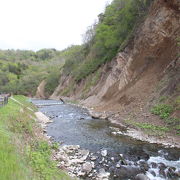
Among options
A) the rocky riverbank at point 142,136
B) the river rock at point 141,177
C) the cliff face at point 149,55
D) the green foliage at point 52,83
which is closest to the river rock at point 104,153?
the river rock at point 141,177

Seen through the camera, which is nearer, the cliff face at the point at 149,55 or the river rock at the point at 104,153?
the river rock at the point at 104,153

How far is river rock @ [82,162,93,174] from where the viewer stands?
7.47 m

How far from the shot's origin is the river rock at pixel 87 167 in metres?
7.47

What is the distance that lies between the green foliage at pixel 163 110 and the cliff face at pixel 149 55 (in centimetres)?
359

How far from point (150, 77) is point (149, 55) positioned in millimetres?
3004

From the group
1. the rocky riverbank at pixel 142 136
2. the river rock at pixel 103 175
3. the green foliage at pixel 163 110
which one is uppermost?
the green foliage at pixel 163 110

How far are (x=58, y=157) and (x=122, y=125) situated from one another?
7586 mm

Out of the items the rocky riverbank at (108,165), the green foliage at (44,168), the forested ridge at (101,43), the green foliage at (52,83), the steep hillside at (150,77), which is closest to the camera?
the green foliage at (44,168)

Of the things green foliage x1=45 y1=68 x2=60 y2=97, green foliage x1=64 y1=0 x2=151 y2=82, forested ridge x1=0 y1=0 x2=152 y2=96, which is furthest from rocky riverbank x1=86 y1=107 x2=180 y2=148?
green foliage x1=45 y1=68 x2=60 y2=97

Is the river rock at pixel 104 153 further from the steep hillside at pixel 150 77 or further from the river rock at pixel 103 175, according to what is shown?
the steep hillside at pixel 150 77

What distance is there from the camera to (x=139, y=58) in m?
22.2

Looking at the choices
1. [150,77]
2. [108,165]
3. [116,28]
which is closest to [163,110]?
[150,77]

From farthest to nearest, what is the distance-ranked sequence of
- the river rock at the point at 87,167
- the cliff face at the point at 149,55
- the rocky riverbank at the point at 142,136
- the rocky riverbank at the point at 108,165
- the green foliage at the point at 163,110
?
1. the cliff face at the point at 149,55
2. the green foliage at the point at 163,110
3. the rocky riverbank at the point at 142,136
4. the river rock at the point at 87,167
5. the rocky riverbank at the point at 108,165

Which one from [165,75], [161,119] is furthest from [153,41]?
[161,119]
